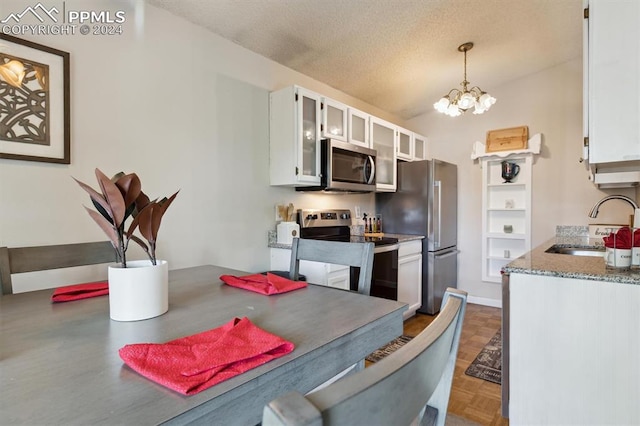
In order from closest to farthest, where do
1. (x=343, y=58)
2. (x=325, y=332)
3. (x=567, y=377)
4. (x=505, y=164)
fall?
1. (x=325, y=332)
2. (x=567, y=377)
3. (x=343, y=58)
4. (x=505, y=164)

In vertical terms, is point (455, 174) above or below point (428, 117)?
below

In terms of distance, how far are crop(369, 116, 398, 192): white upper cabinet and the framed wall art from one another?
2.49 m

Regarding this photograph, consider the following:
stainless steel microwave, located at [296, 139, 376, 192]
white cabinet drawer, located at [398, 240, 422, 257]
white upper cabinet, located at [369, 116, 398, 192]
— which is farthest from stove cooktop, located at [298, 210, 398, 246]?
white upper cabinet, located at [369, 116, 398, 192]

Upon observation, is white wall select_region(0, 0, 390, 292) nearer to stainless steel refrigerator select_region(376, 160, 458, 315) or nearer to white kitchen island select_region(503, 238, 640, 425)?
stainless steel refrigerator select_region(376, 160, 458, 315)

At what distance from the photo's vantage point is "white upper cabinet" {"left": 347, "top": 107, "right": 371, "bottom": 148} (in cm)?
307

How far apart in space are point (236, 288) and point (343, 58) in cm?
234

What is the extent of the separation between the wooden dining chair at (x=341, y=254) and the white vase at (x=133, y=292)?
0.66 m

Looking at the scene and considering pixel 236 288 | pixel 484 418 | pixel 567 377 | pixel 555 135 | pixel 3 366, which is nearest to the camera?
pixel 3 366

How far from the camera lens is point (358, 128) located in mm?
3184

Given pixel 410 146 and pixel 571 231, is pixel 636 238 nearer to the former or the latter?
pixel 571 231

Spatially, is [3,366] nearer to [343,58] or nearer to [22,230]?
[22,230]

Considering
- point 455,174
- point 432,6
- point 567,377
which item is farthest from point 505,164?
point 567,377

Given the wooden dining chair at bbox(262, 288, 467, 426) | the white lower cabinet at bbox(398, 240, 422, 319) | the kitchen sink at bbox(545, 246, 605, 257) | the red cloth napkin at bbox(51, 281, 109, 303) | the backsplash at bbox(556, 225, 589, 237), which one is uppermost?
the wooden dining chair at bbox(262, 288, 467, 426)

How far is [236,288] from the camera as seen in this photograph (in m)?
1.24
